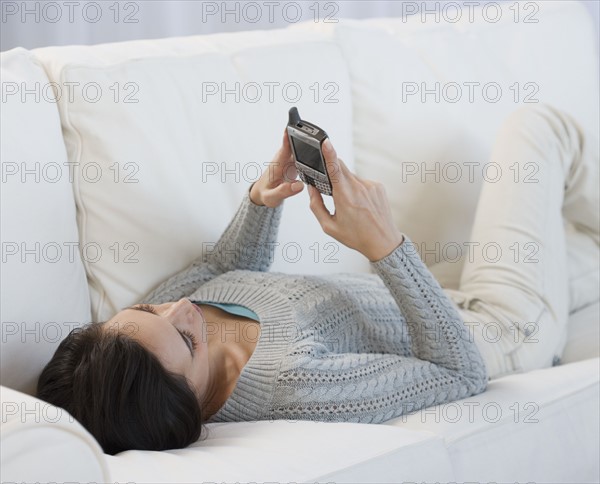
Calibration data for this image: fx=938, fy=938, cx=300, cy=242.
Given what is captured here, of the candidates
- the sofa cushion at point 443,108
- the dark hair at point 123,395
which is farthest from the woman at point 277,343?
the sofa cushion at point 443,108

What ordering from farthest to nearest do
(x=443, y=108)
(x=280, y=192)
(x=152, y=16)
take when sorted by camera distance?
1. (x=152, y=16)
2. (x=443, y=108)
3. (x=280, y=192)

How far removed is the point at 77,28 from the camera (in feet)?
7.82

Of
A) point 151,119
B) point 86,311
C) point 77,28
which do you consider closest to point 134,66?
point 151,119

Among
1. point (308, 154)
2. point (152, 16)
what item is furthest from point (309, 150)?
point (152, 16)

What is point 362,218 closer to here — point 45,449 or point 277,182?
point 277,182

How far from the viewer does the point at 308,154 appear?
4.44 feet

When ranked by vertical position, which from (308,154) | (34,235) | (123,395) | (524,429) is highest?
(308,154)

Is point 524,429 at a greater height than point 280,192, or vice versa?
point 280,192

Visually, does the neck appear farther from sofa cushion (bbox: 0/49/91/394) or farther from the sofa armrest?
the sofa armrest

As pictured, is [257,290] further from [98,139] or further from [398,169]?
[398,169]

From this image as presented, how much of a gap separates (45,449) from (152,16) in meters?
1.86

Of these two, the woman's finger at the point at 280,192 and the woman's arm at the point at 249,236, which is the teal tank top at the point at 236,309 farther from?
the woman's finger at the point at 280,192

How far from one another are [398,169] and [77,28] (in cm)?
102

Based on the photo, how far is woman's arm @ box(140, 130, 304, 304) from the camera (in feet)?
4.89
